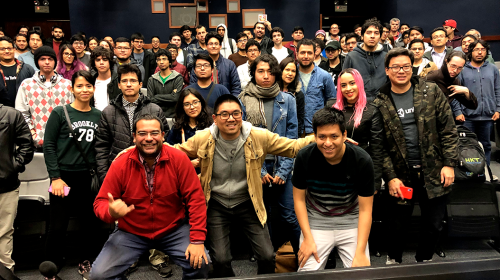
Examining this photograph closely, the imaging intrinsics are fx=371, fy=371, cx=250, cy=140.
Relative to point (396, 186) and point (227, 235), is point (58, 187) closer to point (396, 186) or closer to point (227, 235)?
point (227, 235)

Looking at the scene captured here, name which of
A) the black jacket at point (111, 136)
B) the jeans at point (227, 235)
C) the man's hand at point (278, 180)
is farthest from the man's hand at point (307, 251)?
the black jacket at point (111, 136)

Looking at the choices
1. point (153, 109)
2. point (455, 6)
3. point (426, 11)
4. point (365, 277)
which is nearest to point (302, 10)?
point (426, 11)

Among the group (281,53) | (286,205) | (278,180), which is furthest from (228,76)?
(286,205)

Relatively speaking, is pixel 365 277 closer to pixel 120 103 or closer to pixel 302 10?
pixel 120 103

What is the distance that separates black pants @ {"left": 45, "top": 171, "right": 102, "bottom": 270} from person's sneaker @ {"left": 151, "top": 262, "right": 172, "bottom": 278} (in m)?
0.59

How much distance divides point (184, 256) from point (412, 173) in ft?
5.26

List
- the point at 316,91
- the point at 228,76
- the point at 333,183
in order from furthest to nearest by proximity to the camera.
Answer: the point at 228,76, the point at 316,91, the point at 333,183

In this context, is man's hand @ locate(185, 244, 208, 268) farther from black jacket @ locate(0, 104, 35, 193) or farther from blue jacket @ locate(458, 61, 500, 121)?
blue jacket @ locate(458, 61, 500, 121)

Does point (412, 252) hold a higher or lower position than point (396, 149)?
lower

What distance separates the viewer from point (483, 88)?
4.30 metres

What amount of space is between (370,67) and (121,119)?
2357mm

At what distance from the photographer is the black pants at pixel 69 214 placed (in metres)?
2.76

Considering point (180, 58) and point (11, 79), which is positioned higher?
point (180, 58)

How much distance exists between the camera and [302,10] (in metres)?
9.28
